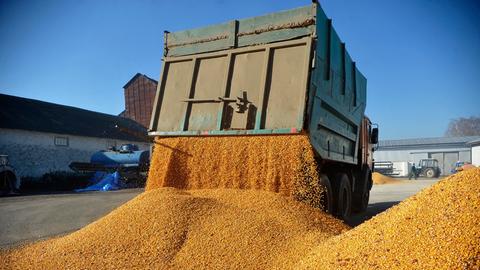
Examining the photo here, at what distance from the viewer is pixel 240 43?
5.43 meters

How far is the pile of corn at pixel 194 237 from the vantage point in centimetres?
327

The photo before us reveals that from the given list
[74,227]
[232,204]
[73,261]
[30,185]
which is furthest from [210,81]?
[30,185]

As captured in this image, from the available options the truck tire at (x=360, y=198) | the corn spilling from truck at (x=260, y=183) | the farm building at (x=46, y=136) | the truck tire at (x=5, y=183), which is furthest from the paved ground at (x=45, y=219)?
the farm building at (x=46, y=136)

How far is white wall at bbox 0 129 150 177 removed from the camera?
19.4 meters

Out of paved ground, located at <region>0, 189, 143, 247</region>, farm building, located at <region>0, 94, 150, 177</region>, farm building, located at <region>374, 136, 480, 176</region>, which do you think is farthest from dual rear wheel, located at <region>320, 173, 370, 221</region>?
farm building, located at <region>374, 136, 480, 176</region>

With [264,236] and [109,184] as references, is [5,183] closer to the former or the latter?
[109,184]

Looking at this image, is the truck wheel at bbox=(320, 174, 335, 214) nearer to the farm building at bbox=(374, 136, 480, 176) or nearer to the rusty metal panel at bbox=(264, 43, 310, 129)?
the rusty metal panel at bbox=(264, 43, 310, 129)

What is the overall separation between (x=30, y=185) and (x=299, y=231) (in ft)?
63.6

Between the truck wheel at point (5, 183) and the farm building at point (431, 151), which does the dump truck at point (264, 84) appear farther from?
the farm building at point (431, 151)

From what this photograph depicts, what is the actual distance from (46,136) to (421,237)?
22.4 meters

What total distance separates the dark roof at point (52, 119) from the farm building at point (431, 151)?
3347cm

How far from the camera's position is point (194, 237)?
354 centimetres

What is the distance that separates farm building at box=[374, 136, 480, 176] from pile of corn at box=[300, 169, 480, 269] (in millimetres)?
44283

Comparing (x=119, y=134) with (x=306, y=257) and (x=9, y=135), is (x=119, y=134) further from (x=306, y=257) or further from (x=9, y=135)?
(x=306, y=257)
